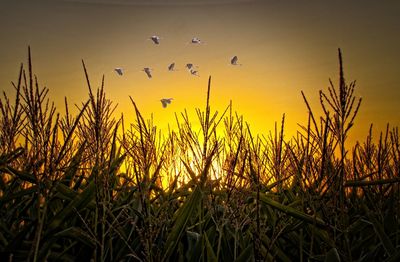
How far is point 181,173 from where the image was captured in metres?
2.96

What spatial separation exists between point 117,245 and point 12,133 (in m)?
0.64

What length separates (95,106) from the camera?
1.17 meters

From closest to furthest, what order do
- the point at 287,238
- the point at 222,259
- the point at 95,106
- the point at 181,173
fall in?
1. the point at 95,106
2. the point at 222,259
3. the point at 287,238
4. the point at 181,173

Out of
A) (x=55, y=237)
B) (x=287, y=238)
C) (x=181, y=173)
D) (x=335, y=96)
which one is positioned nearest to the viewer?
(x=335, y=96)

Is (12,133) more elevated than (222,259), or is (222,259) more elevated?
(12,133)

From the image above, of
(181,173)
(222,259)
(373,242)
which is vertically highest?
(181,173)

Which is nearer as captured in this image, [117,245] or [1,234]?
[1,234]

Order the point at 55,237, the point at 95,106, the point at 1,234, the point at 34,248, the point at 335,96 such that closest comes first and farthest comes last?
the point at 34,248
the point at 95,106
the point at 335,96
the point at 55,237
the point at 1,234

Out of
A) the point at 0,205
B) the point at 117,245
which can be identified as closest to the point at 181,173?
the point at 117,245

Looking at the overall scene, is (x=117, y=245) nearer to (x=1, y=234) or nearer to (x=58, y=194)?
(x=58, y=194)

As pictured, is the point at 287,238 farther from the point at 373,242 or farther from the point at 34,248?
the point at 34,248

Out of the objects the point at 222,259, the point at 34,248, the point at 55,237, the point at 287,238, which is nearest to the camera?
the point at 34,248

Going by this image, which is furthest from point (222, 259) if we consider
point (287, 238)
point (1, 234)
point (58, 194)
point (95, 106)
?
point (95, 106)

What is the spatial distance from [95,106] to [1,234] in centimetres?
74
